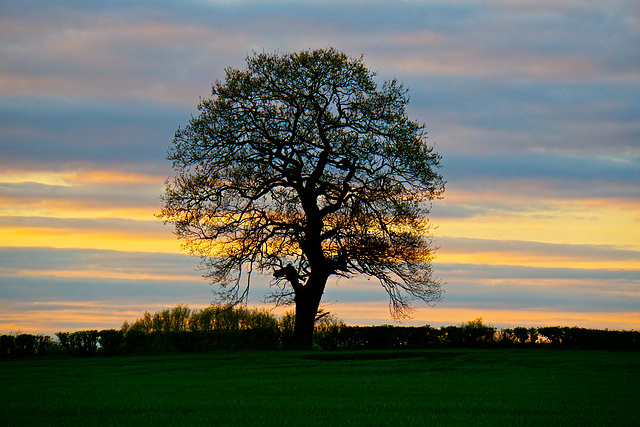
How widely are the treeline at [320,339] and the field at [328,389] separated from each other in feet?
9.90

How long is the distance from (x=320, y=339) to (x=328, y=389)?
18.6 meters

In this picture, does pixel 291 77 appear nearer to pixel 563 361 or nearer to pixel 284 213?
pixel 284 213

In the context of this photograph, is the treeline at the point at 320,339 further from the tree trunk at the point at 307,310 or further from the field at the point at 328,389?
the field at the point at 328,389

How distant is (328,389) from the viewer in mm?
18031

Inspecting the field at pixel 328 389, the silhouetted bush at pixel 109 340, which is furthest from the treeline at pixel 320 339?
the field at pixel 328 389

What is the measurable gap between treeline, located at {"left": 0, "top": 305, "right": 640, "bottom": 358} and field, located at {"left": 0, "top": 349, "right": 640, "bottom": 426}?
302cm

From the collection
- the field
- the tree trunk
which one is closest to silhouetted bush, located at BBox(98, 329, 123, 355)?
the field

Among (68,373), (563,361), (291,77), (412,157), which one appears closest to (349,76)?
(291,77)

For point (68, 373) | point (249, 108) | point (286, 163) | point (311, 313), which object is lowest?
point (68, 373)

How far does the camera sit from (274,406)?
1422 centimetres

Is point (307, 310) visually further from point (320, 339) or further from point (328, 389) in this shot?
point (328, 389)

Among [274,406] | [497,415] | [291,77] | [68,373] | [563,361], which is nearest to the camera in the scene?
[497,415]

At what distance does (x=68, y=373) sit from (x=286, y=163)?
14.8 meters

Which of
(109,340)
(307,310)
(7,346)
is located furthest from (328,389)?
(7,346)
